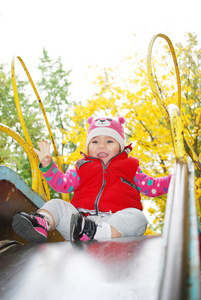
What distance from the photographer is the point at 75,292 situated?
2.44ft

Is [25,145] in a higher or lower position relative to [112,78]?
lower

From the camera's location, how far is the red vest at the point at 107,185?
195cm

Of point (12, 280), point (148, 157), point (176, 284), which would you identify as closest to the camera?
point (176, 284)

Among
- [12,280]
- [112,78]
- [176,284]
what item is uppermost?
[112,78]

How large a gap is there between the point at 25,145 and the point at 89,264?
4.18ft

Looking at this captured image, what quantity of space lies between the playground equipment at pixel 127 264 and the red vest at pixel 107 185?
0.76 m

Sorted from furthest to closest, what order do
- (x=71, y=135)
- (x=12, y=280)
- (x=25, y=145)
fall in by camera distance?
(x=71, y=135)
(x=25, y=145)
(x=12, y=280)

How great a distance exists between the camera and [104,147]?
2.34 meters

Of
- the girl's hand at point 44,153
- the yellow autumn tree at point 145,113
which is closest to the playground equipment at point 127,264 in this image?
the girl's hand at point 44,153

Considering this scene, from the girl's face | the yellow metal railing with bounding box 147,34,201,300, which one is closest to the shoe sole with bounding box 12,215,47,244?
the yellow metal railing with bounding box 147,34,201,300

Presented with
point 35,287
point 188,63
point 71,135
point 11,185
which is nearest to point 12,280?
point 35,287

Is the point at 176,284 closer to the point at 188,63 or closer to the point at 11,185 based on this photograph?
the point at 11,185

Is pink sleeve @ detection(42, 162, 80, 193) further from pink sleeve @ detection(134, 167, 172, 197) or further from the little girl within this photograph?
pink sleeve @ detection(134, 167, 172, 197)

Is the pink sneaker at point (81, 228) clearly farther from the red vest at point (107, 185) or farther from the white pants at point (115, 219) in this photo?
the red vest at point (107, 185)
